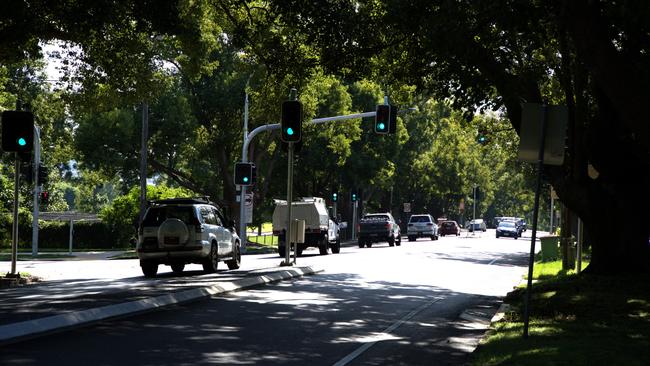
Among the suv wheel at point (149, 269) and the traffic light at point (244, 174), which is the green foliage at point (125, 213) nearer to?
the traffic light at point (244, 174)

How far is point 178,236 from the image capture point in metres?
23.7

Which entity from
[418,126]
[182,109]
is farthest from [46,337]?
[418,126]

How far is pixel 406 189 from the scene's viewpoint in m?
89.0

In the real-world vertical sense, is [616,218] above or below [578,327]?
above

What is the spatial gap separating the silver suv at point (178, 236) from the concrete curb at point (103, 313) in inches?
152

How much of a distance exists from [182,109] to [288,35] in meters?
26.5

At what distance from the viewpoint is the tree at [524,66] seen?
18.1m

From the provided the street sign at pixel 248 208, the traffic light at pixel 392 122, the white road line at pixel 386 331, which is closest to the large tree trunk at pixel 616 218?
the white road line at pixel 386 331

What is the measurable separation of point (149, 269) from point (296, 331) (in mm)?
12236

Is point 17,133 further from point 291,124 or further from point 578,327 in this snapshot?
point 578,327

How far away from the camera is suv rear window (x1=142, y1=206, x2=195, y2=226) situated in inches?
953

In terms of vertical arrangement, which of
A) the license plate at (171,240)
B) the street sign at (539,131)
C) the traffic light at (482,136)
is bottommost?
the license plate at (171,240)

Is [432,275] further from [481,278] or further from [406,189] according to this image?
[406,189]

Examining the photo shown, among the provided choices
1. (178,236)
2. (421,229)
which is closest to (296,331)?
(178,236)
